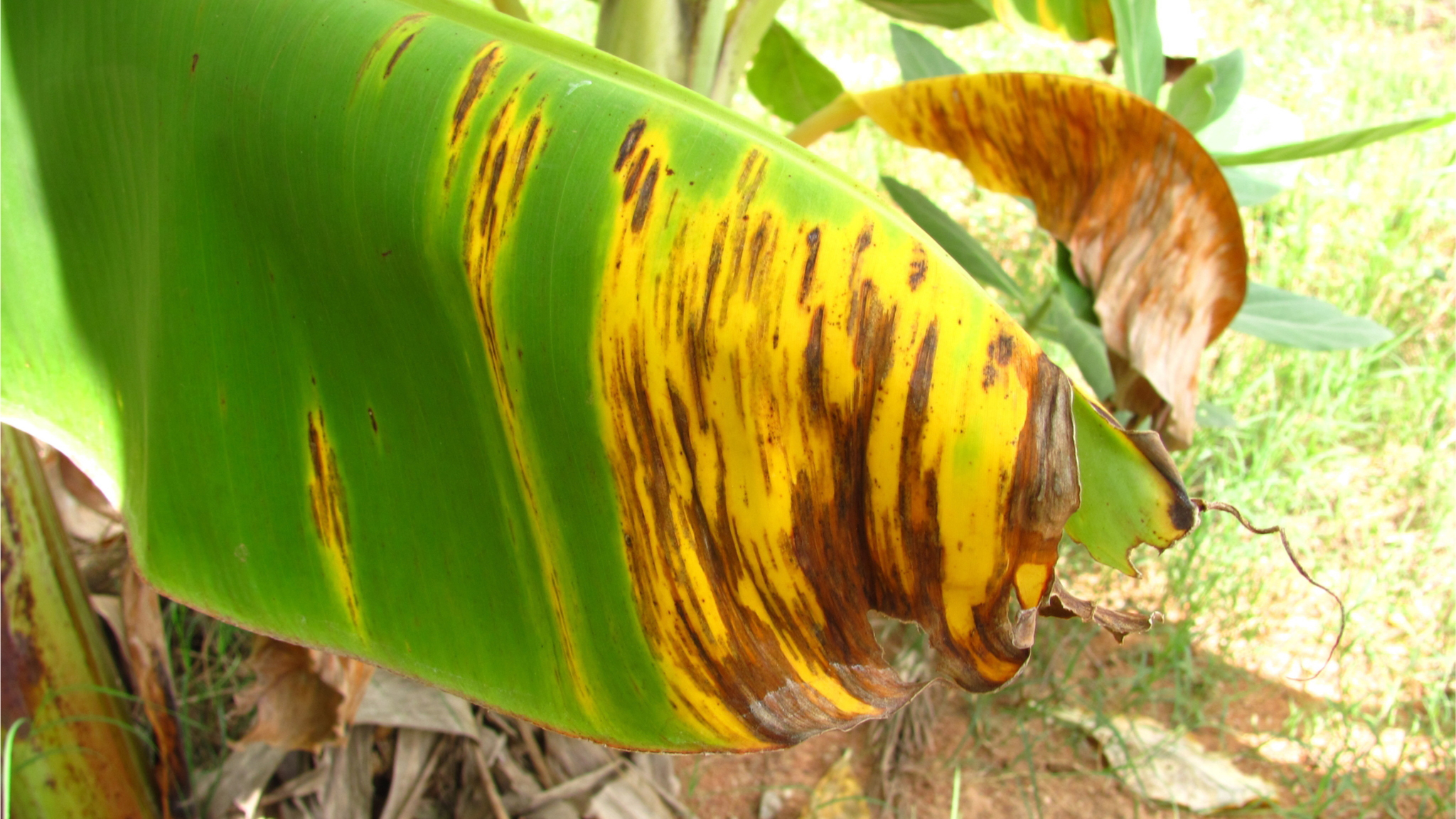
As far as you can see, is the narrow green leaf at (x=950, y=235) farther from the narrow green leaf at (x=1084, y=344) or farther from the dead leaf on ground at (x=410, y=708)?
the dead leaf on ground at (x=410, y=708)

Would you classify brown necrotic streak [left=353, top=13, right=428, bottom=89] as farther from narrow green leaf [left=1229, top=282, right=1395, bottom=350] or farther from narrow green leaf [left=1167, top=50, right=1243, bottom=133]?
narrow green leaf [left=1229, top=282, right=1395, bottom=350]

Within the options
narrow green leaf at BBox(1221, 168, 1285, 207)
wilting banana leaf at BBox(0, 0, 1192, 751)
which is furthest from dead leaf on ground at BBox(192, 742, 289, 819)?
narrow green leaf at BBox(1221, 168, 1285, 207)

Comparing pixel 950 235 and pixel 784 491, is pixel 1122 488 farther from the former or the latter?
pixel 950 235

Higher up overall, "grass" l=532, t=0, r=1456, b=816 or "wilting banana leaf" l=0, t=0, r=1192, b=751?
"wilting banana leaf" l=0, t=0, r=1192, b=751

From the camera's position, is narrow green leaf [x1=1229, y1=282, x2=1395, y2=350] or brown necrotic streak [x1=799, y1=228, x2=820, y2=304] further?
narrow green leaf [x1=1229, y1=282, x2=1395, y2=350]

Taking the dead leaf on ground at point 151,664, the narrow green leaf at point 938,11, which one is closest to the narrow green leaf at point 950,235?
the narrow green leaf at point 938,11

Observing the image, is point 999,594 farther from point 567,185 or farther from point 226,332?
point 226,332

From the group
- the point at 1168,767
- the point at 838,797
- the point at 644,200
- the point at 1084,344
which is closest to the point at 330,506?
the point at 644,200
